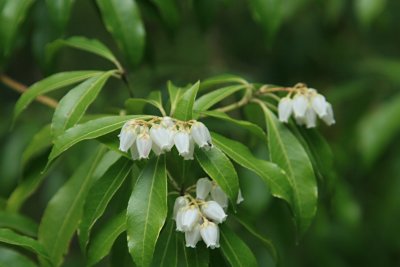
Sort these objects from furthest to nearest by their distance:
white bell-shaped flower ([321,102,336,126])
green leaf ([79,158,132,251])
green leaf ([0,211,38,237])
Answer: green leaf ([0,211,38,237])
white bell-shaped flower ([321,102,336,126])
green leaf ([79,158,132,251])

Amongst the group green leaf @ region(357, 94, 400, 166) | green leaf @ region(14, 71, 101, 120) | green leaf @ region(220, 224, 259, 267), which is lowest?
green leaf @ region(220, 224, 259, 267)

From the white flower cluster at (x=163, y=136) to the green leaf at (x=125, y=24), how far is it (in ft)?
2.11

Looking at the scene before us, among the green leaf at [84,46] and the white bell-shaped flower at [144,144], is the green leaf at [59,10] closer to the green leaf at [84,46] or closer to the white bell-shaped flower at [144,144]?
the green leaf at [84,46]

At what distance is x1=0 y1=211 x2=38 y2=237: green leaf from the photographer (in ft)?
7.70

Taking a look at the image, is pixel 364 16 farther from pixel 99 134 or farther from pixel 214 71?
pixel 99 134

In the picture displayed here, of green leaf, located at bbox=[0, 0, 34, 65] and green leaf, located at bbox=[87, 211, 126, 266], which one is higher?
green leaf, located at bbox=[0, 0, 34, 65]

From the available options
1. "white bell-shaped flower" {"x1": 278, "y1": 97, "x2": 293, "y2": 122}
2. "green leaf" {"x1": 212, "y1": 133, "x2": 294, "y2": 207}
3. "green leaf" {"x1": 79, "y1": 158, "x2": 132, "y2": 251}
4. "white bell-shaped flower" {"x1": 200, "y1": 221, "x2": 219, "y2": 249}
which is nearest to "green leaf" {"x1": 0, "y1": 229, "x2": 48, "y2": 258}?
"green leaf" {"x1": 79, "y1": 158, "x2": 132, "y2": 251}

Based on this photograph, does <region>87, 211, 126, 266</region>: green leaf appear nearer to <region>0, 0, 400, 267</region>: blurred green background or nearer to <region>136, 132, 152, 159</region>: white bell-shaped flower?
<region>136, 132, 152, 159</region>: white bell-shaped flower

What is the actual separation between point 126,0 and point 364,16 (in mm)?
1296

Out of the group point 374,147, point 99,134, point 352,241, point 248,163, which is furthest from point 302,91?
point 352,241

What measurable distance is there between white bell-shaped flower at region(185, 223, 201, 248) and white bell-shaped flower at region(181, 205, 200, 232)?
2 centimetres

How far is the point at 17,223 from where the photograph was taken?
237 cm

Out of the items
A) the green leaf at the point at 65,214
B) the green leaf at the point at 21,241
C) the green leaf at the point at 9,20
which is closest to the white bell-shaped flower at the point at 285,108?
the green leaf at the point at 65,214

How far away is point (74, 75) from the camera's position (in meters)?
2.26
